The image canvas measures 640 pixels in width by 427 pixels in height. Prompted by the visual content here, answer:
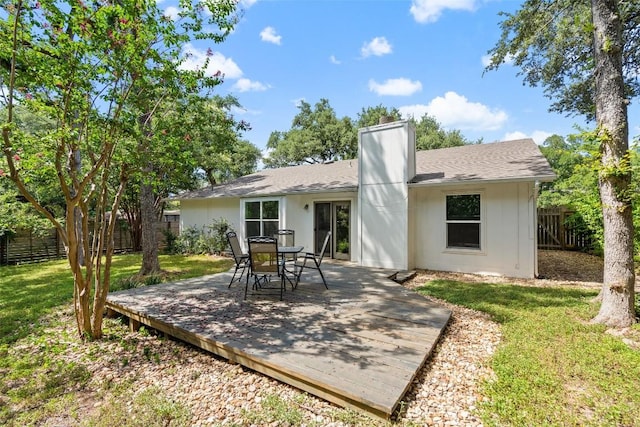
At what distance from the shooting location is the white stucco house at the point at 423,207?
752 centimetres

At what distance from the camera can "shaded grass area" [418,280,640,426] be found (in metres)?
2.38

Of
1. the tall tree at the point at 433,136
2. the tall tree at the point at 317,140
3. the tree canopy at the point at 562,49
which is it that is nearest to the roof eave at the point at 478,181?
the tree canopy at the point at 562,49

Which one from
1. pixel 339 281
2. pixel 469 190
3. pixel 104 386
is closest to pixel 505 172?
pixel 469 190

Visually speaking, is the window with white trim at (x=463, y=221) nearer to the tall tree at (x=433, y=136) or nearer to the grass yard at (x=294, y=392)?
the grass yard at (x=294, y=392)

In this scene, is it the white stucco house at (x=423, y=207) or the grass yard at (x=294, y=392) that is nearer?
the grass yard at (x=294, y=392)

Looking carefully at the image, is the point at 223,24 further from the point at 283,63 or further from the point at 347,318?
the point at 283,63

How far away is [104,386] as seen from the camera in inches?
119

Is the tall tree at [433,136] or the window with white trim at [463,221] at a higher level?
the tall tree at [433,136]

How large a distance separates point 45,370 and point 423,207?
8.57m

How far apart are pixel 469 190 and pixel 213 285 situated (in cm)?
706

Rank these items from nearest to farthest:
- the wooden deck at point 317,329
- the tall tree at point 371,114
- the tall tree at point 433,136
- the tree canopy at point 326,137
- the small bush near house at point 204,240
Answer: the wooden deck at point 317,329 → the small bush near house at point 204,240 → the tall tree at point 433,136 → the tree canopy at point 326,137 → the tall tree at point 371,114

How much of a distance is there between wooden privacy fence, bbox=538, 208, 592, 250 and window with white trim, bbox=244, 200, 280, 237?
11039mm

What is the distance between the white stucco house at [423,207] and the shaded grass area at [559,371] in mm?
2809

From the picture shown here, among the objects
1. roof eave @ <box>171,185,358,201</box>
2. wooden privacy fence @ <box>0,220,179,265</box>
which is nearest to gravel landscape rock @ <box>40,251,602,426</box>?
roof eave @ <box>171,185,358,201</box>
